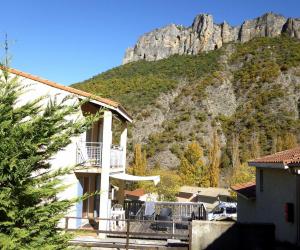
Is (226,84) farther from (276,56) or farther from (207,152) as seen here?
(207,152)

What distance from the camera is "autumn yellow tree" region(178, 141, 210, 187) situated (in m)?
52.4

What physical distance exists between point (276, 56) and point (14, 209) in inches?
2972

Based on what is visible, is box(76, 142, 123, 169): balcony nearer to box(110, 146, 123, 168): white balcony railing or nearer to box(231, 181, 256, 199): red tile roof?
box(110, 146, 123, 168): white balcony railing

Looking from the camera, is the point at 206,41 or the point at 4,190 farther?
the point at 206,41

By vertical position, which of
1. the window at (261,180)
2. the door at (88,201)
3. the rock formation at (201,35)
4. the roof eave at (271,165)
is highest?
the rock formation at (201,35)

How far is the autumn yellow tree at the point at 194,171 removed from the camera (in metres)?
52.4

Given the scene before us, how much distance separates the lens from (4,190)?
6.08 metres

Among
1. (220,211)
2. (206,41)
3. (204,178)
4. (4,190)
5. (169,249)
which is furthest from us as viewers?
(206,41)

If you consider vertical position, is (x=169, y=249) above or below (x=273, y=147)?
below

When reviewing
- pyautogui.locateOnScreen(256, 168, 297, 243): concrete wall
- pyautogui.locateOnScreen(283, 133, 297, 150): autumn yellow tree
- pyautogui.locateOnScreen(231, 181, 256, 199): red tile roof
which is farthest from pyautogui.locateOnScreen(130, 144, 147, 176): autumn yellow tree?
pyautogui.locateOnScreen(256, 168, 297, 243): concrete wall

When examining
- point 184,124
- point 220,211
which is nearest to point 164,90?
point 184,124

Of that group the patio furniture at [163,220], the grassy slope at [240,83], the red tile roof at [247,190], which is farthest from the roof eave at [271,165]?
the grassy slope at [240,83]

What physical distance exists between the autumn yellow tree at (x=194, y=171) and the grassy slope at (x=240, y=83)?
28.7ft

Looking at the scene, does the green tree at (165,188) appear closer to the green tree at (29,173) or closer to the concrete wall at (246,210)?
the concrete wall at (246,210)
